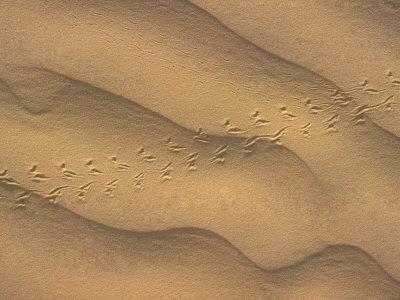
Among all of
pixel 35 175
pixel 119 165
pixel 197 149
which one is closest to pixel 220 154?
pixel 197 149

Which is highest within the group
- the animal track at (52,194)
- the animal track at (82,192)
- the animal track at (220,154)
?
the animal track at (220,154)

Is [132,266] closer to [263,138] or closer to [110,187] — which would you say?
[110,187]

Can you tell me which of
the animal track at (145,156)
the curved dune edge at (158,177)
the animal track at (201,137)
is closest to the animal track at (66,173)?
the curved dune edge at (158,177)

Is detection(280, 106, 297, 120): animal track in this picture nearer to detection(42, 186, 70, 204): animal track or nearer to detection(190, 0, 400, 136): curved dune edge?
detection(190, 0, 400, 136): curved dune edge

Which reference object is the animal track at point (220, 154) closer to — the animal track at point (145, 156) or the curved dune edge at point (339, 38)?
the animal track at point (145, 156)

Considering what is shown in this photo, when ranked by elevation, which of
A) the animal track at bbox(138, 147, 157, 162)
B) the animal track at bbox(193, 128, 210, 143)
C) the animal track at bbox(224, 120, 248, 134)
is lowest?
the animal track at bbox(138, 147, 157, 162)

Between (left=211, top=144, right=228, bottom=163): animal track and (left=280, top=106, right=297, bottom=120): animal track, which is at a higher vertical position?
(left=280, top=106, right=297, bottom=120): animal track

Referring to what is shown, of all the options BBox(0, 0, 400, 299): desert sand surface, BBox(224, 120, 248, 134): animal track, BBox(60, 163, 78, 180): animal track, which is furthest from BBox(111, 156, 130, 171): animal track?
BBox(224, 120, 248, 134): animal track
